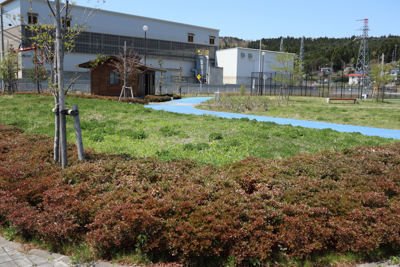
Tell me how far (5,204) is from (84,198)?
109cm

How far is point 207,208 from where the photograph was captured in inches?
148

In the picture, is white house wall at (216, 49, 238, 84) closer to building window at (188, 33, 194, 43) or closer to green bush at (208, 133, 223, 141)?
building window at (188, 33, 194, 43)

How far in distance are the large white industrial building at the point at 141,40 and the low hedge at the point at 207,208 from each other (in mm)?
47035

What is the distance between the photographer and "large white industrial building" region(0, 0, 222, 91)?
48.9 meters

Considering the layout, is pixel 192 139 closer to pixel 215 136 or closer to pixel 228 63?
pixel 215 136

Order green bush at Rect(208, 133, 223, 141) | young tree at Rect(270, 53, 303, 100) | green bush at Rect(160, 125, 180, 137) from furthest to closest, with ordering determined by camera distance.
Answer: young tree at Rect(270, 53, 303, 100)
green bush at Rect(160, 125, 180, 137)
green bush at Rect(208, 133, 223, 141)

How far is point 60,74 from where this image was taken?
16.9 feet

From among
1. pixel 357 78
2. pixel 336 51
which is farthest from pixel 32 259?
pixel 336 51

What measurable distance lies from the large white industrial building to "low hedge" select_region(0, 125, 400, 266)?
47.0 meters

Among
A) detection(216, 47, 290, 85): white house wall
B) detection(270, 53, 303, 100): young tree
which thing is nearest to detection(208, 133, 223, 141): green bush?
detection(270, 53, 303, 100): young tree

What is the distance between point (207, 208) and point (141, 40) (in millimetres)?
61671

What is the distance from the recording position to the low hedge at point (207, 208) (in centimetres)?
350

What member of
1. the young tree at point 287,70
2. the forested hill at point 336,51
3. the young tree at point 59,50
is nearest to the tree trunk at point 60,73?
the young tree at point 59,50

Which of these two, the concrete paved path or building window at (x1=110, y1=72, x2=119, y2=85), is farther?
building window at (x1=110, y1=72, x2=119, y2=85)
